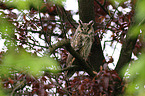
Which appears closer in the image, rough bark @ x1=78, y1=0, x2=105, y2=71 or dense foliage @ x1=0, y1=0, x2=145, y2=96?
dense foliage @ x1=0, y1=0, x2=145, y2=96

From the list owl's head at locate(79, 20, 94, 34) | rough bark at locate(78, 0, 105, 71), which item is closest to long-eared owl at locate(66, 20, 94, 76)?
owl's head at locate(79, 20, 94, 34)

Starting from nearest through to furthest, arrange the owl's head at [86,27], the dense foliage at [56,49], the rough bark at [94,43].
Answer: the dense foliage at [56,49]
the rough bark at [94,43]
the owl's head at [86,27]

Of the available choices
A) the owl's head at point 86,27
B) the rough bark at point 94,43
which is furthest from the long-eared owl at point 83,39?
the rough bark at point 94,43

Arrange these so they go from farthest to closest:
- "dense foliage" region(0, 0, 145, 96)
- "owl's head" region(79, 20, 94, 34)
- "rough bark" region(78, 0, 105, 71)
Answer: "owl's head" region(79, 20, 94, 34), "rough bark" region(78, 0, 105, 71), "dense foliage" region(0, 0, 145, 96)

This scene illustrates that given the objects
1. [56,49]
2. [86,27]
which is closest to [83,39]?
[86,27]

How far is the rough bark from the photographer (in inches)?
187

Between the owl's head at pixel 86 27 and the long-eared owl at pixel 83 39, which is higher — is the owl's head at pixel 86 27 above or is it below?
above

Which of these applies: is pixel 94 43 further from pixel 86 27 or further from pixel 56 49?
pixel 56 49

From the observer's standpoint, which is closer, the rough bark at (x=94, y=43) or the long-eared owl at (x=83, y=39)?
the rough bark at (x=94, y=43)

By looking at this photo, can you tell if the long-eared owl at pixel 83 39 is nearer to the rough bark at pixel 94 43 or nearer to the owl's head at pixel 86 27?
the owl's head at pixel 86 27

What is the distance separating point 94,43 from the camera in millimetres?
5004

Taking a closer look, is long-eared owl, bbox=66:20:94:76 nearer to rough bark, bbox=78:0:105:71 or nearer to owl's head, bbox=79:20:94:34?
owl's head, bbox=79:20:94:34

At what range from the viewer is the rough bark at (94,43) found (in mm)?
4750

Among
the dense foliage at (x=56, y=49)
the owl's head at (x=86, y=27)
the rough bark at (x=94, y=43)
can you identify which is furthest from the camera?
the owl's head at (x=86, y=27)
